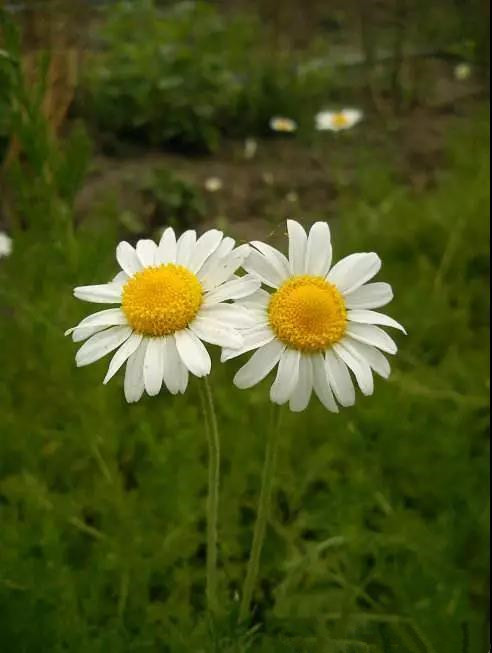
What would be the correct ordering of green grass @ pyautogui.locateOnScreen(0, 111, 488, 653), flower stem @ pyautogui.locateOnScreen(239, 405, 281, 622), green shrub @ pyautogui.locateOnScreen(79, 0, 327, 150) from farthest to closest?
green shrub @ pyautogui.locateOnScreen(79, 0, 327, 150) → green grass @ pyautogui.locateOnScreen(0, 111, 488, 653) → flower stem @ pyautogui.locateOnScreen(239, 405, 281, 622)

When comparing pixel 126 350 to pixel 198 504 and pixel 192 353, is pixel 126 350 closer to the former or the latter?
pixel 192 353

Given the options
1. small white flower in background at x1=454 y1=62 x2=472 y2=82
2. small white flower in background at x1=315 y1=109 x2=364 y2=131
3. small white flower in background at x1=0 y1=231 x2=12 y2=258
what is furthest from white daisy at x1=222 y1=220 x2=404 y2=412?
small white flower in background at x1=454 y1=62 x2=472 y2=82

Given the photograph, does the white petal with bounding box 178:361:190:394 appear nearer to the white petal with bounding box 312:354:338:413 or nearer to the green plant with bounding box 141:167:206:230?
the white petal with bounding box 312:354:338:413

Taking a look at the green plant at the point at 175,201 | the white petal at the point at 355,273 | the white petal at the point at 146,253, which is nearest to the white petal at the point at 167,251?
the white petal at the point at 146,253

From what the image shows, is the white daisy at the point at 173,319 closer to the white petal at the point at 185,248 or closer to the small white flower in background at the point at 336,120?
the white petal at the point at 185,248

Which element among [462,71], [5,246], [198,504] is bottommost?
[198,504]

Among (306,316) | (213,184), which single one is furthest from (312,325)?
(213,184)
